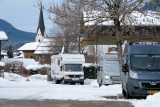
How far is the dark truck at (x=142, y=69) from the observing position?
60.6 ft

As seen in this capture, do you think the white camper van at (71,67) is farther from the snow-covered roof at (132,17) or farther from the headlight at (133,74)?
the headlight at (133,74)

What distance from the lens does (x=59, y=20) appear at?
26.7m

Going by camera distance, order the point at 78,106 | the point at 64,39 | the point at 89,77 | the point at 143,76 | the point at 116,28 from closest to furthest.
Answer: the point at 78,106, the point at 143,76, the point at 116,28, the point at 89,77, the point at 64,39

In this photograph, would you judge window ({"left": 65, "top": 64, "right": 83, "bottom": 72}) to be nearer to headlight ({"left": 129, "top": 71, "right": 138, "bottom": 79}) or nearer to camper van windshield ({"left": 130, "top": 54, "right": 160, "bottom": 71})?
camper van windshield ({"left": 130, "top": 54, "right": 160, "bottom": 71})

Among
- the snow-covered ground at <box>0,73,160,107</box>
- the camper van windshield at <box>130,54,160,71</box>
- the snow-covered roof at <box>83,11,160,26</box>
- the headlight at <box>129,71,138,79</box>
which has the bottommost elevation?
the snow-covered ground at <box>0,73,160,107</box>

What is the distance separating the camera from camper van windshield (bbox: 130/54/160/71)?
1917 centimetres

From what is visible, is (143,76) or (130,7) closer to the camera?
(143,76)

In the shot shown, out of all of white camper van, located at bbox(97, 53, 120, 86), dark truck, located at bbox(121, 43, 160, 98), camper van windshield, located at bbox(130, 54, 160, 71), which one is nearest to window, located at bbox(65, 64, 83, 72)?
white camper van, located at bbox(97, 53, 120, 86)

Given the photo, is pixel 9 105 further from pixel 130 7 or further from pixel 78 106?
pixel 130 7

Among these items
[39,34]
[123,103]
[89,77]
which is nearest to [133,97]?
[123,103]

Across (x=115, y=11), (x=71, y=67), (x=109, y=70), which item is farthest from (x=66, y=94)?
(x=71, y=67)

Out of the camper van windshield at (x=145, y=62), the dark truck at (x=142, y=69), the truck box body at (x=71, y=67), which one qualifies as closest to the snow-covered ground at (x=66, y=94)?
the dark truck at (x=142, y=69)

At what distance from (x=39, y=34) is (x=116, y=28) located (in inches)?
5121

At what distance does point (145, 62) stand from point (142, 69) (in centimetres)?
50
